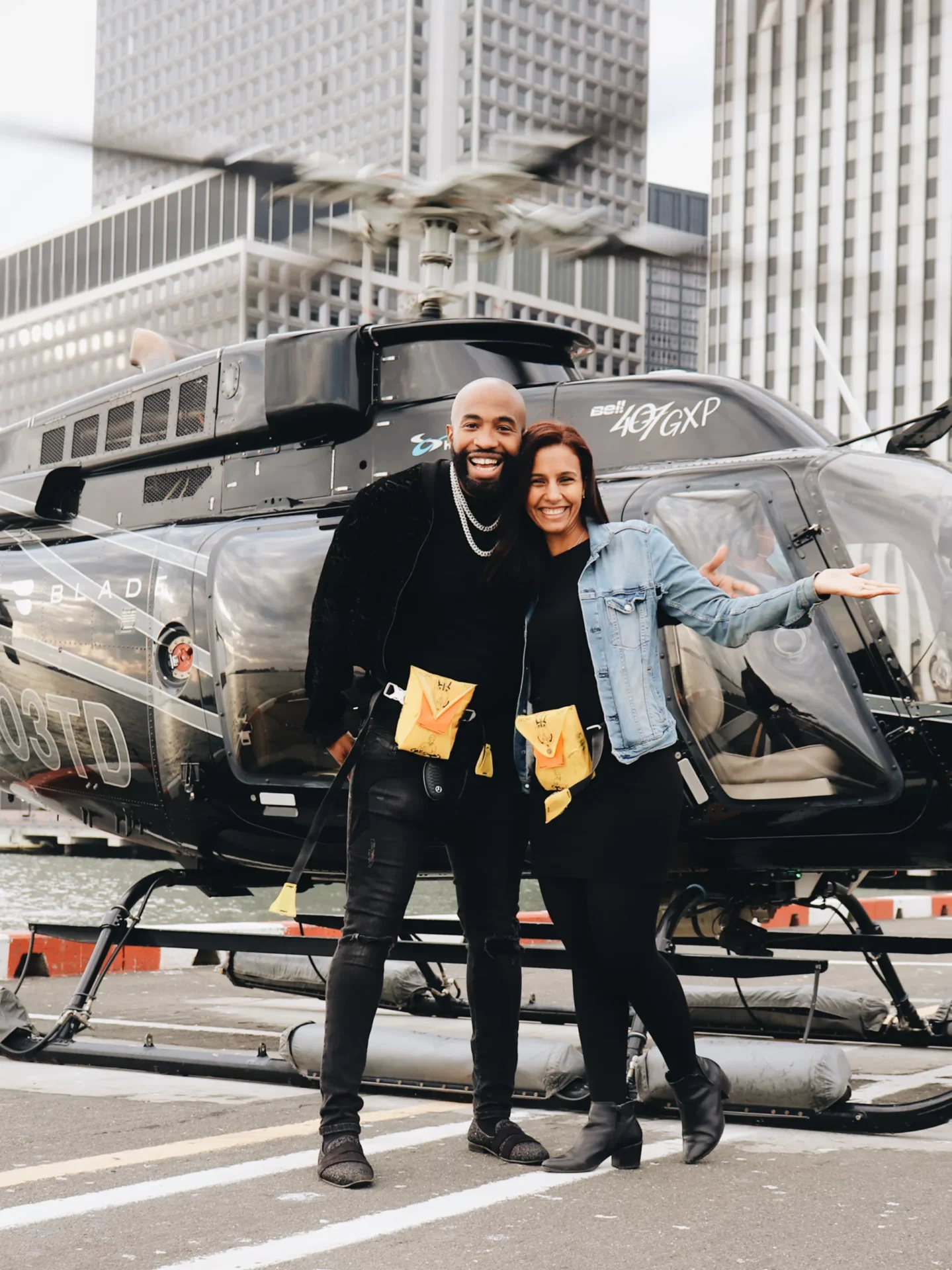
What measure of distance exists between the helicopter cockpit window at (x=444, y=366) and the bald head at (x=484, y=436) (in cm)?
201

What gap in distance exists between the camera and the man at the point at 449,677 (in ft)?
13.4

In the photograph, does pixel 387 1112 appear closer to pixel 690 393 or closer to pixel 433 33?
pixel 690 393

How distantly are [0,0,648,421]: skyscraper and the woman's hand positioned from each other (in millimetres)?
1964

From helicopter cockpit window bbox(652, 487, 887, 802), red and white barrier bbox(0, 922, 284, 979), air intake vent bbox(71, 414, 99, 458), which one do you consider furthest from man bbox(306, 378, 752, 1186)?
red and white barrier bbox(0, 922, 284, 979)

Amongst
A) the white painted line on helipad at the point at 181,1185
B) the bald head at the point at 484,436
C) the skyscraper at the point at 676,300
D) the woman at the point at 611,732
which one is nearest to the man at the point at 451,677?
the bald head at the point at 484,436

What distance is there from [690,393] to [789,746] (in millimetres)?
1526

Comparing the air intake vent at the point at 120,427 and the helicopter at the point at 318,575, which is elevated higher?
the air intake vent at the point at 120,427

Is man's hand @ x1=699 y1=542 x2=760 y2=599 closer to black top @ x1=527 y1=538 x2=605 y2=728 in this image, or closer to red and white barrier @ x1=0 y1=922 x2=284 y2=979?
black top @ x1=527 y1=538 x2=605 y2=728

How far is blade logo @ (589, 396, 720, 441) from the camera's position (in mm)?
5730

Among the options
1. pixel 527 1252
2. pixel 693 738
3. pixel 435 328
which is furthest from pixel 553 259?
pixel 527 1252

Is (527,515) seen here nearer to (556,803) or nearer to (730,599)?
(730,599)

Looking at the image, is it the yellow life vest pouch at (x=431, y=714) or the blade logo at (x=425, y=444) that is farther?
the blade logo at (x=425, y=444)

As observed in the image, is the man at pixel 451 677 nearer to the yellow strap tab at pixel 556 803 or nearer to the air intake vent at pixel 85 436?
the yellow strap tab at pixel 556 803

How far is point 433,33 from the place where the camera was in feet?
51.9
